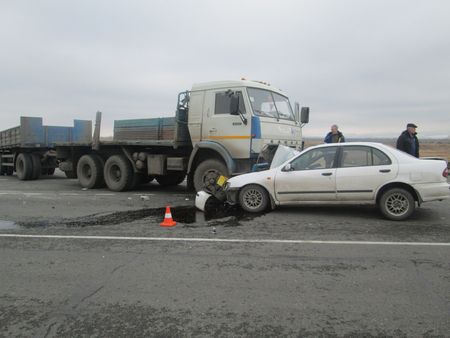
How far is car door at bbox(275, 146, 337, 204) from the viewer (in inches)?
295

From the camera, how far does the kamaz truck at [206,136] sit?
9250 millimetres

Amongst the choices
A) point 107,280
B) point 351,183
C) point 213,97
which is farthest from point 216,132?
point 107,280

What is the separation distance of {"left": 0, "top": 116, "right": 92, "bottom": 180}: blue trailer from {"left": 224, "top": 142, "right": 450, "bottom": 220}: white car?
10168 mm

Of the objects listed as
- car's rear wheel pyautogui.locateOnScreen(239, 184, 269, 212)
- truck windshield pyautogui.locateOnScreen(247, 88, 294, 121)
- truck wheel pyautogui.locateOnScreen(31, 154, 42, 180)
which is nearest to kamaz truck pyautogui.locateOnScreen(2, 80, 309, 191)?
truck windshield pyautogui.locateOnScreen(247, 88, 294, 121)

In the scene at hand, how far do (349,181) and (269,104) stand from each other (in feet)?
11.0

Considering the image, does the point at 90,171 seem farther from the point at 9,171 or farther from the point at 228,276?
the point at 228,276

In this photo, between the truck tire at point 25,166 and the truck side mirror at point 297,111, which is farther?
the truck tire at point 25,166

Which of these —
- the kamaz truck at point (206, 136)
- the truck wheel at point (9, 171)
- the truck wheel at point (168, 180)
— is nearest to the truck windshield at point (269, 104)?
the kamaz truck at point (206, 136)

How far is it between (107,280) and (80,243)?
5.77 feet

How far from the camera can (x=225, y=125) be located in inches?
373

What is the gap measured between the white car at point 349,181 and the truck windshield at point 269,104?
210 cm

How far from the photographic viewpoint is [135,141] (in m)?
11.4

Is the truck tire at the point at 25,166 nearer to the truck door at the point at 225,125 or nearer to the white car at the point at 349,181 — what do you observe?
the truck door at the point at 225,125

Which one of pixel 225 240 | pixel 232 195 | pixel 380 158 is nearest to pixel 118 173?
pixel 232 195
